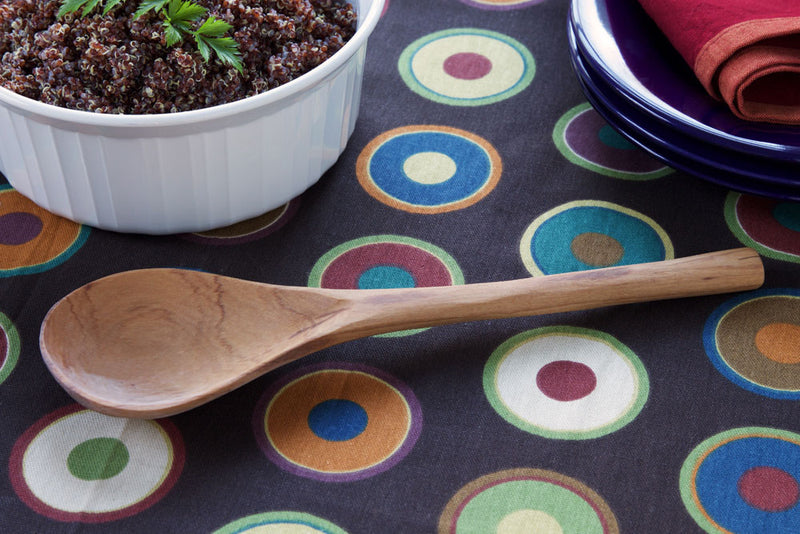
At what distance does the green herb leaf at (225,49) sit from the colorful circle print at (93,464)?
0.97 feet

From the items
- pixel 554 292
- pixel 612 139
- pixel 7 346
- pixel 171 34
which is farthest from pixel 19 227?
pixel 612 139

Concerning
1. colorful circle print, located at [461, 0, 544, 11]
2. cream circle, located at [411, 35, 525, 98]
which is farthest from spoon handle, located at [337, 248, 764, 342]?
colorful circle print, located at [461, 0, 544, 11]

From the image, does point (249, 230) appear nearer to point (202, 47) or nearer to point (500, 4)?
point (202, 47)

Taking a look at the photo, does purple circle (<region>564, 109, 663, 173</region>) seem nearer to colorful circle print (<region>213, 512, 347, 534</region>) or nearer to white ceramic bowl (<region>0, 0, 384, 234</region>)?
white ceramic bowl (<region>0, 0, 384, 234</region>)

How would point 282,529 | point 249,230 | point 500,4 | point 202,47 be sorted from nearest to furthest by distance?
point 282,529, point 202,47, point 249,230, point 500,4

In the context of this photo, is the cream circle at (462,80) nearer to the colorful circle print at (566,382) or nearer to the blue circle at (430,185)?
the blue circle at (430,185)

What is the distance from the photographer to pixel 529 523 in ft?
2.06

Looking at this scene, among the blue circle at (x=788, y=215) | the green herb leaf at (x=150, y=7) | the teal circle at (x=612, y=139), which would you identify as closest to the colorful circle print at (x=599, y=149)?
the teal circle at (x=612, y=139)

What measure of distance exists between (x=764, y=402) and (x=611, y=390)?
0.12 metres

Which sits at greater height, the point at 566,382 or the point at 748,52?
the point at 748,52

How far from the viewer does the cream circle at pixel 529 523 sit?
625mm

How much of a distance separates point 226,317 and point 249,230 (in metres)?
0.15

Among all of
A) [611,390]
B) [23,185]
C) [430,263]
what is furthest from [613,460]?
[23,185]

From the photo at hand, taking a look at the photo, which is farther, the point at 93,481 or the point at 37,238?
the point at 37,238
